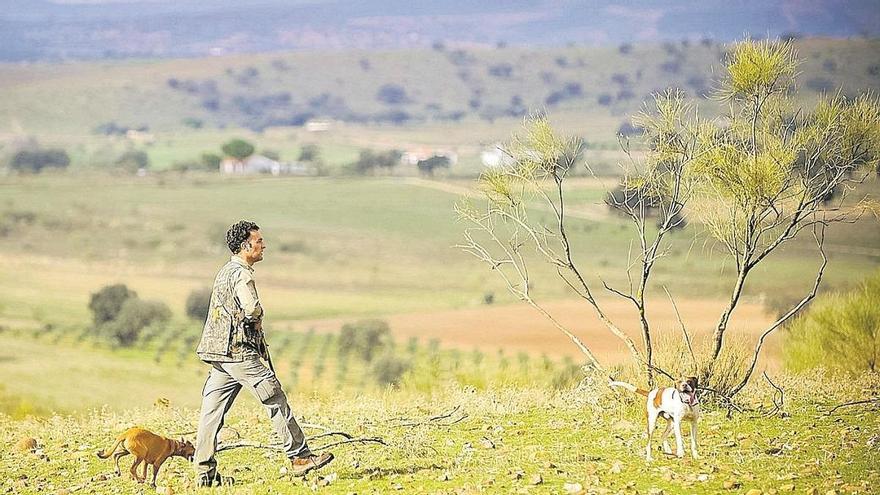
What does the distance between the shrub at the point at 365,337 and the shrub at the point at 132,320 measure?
10.1 meters

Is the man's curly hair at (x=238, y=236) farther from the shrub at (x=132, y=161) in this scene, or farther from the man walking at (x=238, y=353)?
the shrub at (x=132, y=161)

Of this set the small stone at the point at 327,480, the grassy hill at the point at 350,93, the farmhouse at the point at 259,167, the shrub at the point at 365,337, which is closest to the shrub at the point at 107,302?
the shrub at the point at 365,337

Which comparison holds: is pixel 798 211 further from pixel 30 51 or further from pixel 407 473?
pixel 30 51

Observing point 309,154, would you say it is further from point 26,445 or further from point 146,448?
point 146,448

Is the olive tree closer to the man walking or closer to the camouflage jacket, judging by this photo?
the man walking

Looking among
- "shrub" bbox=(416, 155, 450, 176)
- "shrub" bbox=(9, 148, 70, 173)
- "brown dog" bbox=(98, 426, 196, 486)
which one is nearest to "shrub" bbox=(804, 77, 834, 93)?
"shrub" bbox=(416, 155, 450, 176)

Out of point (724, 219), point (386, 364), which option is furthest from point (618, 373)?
point (386, 364)

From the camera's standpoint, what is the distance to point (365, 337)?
211 feet

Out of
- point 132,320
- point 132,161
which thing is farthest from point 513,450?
point 132,161

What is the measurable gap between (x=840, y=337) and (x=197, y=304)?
194ft

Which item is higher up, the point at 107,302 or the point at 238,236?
the point at 107,302

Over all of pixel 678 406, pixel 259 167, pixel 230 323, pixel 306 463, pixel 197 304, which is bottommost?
pixel 306 463

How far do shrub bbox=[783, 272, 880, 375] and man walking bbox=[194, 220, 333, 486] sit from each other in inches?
389

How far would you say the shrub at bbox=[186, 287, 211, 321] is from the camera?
240 ft
